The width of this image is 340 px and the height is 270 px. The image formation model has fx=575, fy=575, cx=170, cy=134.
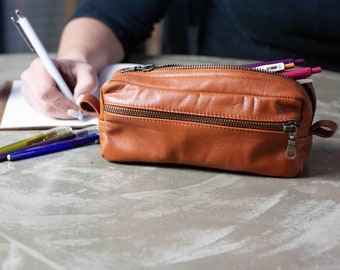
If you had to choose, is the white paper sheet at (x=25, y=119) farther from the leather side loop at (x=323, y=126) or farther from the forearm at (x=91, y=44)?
the leather side loop at (x=323, y=126)

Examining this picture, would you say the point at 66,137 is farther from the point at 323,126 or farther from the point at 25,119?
the point at 323,126

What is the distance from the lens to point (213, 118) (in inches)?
27.0

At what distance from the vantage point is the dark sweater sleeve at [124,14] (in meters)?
1.26

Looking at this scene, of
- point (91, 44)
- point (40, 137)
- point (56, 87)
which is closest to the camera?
point (40, 137)

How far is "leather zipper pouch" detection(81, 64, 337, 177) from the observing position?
677 mm

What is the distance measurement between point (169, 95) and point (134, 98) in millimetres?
47

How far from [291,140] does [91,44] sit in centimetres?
59

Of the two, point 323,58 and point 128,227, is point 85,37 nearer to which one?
point 323,58

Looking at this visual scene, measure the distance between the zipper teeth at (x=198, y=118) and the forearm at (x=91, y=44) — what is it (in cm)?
38

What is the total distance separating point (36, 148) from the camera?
0.77 metres

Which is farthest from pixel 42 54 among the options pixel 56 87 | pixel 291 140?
pixel 291 140

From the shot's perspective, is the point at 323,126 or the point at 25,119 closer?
the point at 323,126

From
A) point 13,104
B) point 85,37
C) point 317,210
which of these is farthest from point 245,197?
point 85,37

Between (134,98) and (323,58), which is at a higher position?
(134,98)
